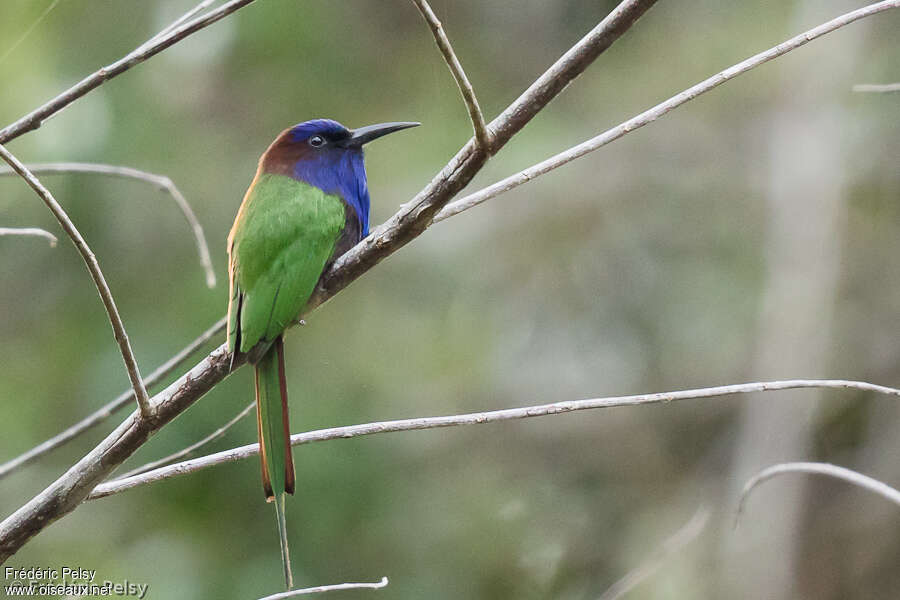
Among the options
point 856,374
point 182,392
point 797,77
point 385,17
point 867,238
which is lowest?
point 856,374

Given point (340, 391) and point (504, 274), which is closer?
point (340, 391)

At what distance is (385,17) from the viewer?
5.83 m

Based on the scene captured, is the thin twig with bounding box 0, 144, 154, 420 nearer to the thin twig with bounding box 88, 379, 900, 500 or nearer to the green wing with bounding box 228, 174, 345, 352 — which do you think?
the thin twig with bounding box 88, 379, 900, 500

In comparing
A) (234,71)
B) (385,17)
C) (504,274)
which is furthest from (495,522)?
(385,17)

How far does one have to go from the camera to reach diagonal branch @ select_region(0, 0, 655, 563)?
1.45 m

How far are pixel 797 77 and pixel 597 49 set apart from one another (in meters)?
4.36

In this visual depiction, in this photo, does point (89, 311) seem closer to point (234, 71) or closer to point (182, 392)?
point (234, 71)

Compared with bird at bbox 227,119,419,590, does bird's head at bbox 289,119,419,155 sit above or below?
above

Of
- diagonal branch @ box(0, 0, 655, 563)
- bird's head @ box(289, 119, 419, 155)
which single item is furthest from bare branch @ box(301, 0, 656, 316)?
bird's head @ box(289, 119, 419, 155)

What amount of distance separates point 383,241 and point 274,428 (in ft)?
1.70

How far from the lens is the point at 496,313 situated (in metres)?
4.83

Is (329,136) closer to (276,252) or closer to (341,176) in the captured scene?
(341,176)

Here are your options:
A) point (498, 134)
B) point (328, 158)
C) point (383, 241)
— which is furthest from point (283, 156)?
point (498, 134)

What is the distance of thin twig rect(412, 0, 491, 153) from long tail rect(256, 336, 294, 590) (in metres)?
0.66
